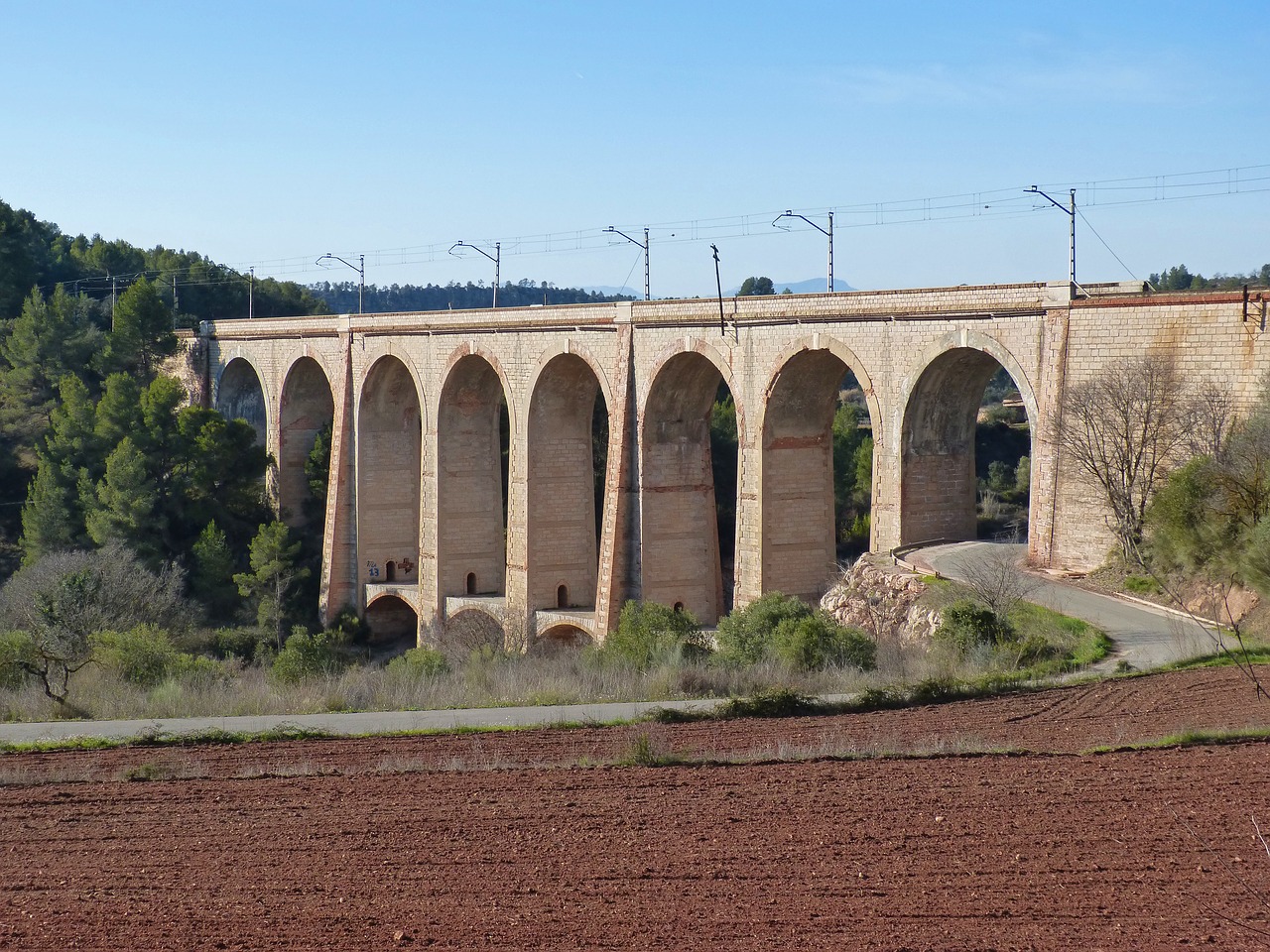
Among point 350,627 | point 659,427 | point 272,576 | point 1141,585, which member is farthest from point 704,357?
point 272,576

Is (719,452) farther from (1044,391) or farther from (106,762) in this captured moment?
(106,762)

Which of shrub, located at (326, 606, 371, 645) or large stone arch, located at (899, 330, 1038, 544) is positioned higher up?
large stone arch, located at (899, 330, 1038, 544)

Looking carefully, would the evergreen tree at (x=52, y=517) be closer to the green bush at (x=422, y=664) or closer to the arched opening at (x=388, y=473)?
the arched opening at (x=388, y=473)

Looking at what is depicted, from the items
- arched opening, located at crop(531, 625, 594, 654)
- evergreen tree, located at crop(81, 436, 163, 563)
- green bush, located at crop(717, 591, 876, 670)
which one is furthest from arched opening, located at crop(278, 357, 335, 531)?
green bush, located at crop(717, 591, 876, 670)

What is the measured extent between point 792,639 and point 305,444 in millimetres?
29168

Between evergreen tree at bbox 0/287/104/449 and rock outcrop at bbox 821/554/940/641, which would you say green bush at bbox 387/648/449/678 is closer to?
rock outcrop at bbox 821/554/940/641

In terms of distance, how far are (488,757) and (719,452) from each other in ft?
107

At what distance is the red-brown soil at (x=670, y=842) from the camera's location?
817cm

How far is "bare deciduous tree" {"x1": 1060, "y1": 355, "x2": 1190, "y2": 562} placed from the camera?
18.3m

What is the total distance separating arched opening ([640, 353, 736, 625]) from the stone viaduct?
1.7 inches

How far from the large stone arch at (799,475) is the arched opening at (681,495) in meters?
3.24

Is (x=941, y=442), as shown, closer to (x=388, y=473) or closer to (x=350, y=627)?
(x=388, y=473)

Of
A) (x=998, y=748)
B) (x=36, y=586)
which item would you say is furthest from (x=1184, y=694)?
(x=36, y=586)

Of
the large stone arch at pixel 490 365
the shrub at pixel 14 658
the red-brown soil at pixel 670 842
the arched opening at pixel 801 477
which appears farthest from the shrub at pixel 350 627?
the red-brown soil at pixel 670 842
